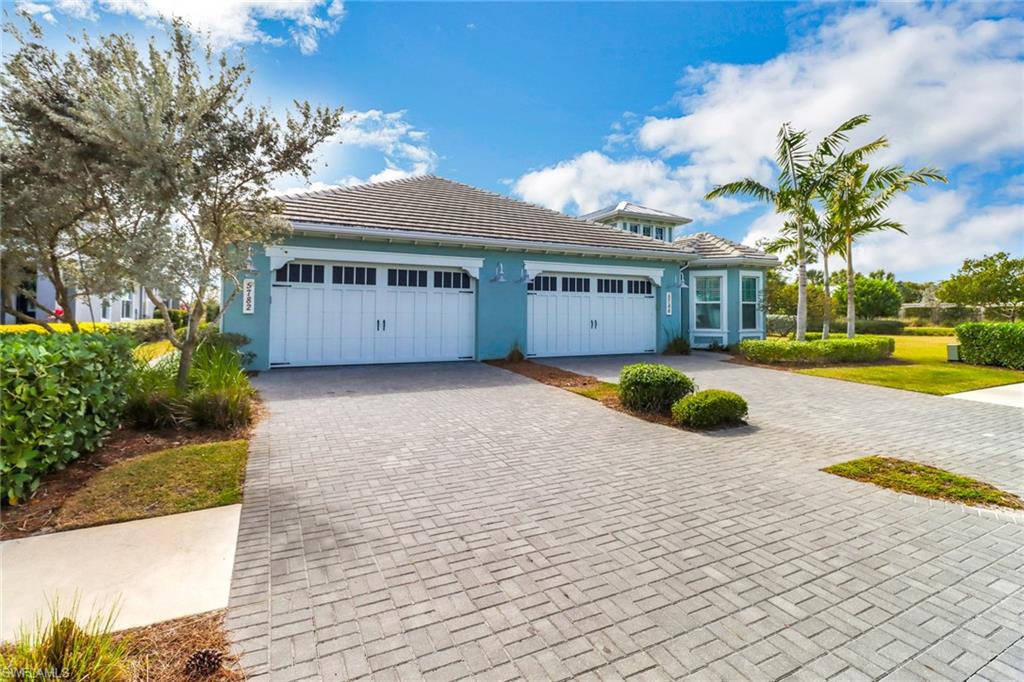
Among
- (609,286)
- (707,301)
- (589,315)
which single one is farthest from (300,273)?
(707,301)

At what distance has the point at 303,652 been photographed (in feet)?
7.55

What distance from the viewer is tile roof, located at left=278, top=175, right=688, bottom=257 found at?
1273 cm

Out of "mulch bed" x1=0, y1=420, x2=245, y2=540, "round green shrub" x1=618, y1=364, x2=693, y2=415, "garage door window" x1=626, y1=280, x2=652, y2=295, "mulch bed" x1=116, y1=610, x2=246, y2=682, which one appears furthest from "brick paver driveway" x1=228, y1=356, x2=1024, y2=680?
"garage door window" x1=626, y1=280, x2=652, y2=295

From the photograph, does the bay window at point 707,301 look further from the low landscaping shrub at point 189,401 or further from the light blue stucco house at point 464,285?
the low landscaping shrub at point 189,401

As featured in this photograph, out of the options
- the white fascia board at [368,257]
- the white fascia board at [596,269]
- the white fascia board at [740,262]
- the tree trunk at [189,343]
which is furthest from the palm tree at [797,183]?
the tree trunk at [189,343]

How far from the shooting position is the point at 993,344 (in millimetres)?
15234

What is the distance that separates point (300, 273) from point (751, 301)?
55.7 feet

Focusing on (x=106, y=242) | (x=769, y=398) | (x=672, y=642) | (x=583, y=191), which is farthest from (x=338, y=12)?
(x=583, y=191)

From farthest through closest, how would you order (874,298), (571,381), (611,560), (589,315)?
(874,298), (589,315), (571,381), (611,560)

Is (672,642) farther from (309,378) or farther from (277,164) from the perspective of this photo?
(309,378)

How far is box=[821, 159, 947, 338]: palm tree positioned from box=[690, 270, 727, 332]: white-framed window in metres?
4.41

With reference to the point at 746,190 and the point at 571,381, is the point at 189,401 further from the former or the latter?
the point at 746,190

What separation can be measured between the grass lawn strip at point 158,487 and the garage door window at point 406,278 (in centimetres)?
834

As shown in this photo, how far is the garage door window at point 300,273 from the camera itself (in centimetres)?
1198
